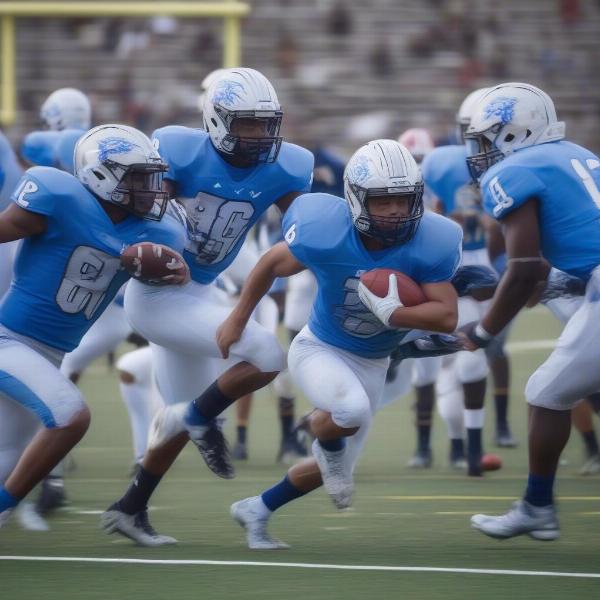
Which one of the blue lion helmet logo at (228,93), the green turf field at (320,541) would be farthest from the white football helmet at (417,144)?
the blue lion helmet logo at (228,93)

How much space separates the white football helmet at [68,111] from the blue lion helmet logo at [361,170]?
150 inches

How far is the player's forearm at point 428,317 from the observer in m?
5.02

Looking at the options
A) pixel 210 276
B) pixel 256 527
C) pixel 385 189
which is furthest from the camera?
pixel 210 276

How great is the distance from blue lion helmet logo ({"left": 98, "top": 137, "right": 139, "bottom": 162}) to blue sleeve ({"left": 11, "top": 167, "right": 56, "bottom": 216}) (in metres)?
0.28

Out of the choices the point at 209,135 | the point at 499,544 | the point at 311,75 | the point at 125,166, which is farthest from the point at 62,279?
the point at 311,75

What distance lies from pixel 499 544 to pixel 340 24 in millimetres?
15972

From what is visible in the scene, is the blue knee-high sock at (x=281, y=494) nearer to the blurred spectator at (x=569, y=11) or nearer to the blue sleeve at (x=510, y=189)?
the blue sleeve at (x=510, y=189)

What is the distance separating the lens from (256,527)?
5453 mm

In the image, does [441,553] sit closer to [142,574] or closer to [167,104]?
[142,574]

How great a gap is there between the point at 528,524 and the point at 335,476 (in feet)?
2.48

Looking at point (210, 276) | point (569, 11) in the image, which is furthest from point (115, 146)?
point (569, 11)

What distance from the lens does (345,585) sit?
4742 millimetres

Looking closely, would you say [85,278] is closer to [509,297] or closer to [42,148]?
[509,297]

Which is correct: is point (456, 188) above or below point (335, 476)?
above
